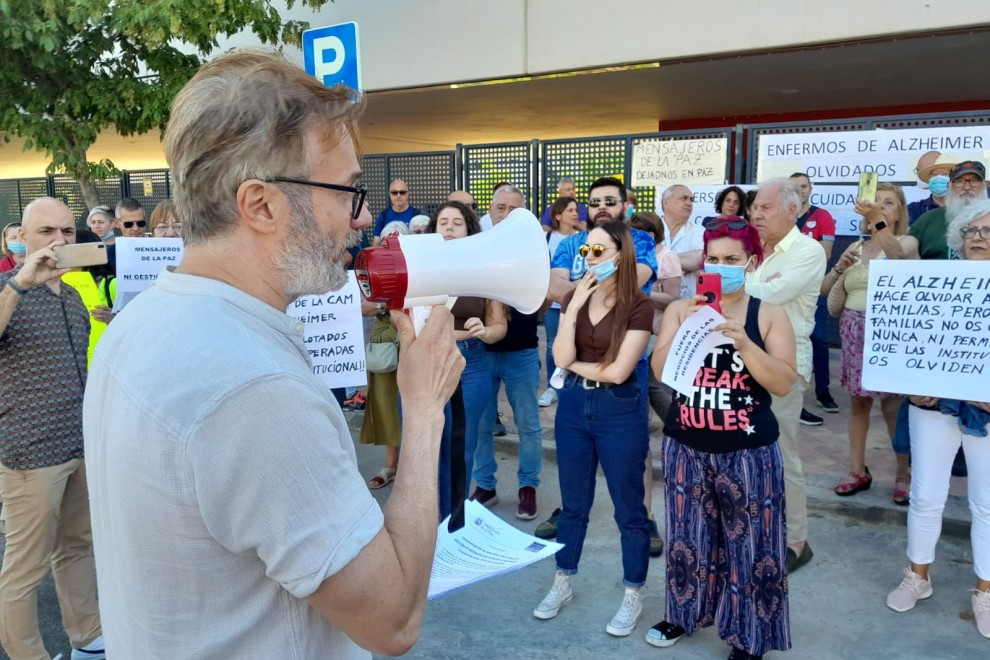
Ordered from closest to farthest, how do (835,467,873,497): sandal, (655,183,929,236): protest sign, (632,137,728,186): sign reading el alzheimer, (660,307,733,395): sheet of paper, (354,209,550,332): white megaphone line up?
1. (354,209,550,332): white megaphone
2. (660,307,733,395): sheet of paper
3. (835,467,873,497): sandal
4. (655,183,929,236): protest sign
5. (632,137,728,186): sign reading el alzheimer

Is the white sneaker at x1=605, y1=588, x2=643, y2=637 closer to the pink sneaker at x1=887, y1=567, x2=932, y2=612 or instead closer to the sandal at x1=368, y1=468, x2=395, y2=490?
the pink sneaker at x1=887, y1=567, x2=932, y2=612

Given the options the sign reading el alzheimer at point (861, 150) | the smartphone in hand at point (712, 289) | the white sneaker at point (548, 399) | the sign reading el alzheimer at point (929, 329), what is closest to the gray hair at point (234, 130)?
the smartphone in hand at point (712, 289)

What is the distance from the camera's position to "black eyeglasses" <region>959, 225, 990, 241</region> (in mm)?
3395

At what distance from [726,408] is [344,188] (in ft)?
7.36

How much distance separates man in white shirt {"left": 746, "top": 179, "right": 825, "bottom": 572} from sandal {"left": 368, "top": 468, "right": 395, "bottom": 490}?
2.70m

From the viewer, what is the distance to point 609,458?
3.47m

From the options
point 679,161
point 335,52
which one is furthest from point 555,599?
point 679,161

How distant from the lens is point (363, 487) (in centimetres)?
107

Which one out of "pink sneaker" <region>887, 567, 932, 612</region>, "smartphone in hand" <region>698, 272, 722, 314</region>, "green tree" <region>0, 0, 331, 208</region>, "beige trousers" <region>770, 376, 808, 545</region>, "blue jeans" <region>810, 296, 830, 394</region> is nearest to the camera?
"smartphone in hand" <region>698, 272, 722, 314</region>

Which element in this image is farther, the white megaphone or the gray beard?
the white megaphone

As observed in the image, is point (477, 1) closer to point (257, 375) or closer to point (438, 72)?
point (438, 72)

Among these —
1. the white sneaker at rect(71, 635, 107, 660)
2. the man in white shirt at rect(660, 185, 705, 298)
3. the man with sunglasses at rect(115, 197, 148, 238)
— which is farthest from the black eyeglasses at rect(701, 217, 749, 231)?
the man with sunglasses at rect(115, 197, 148, 238)

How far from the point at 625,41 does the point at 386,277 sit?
9.73 meters

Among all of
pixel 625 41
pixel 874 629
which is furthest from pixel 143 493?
pixel 625 41
